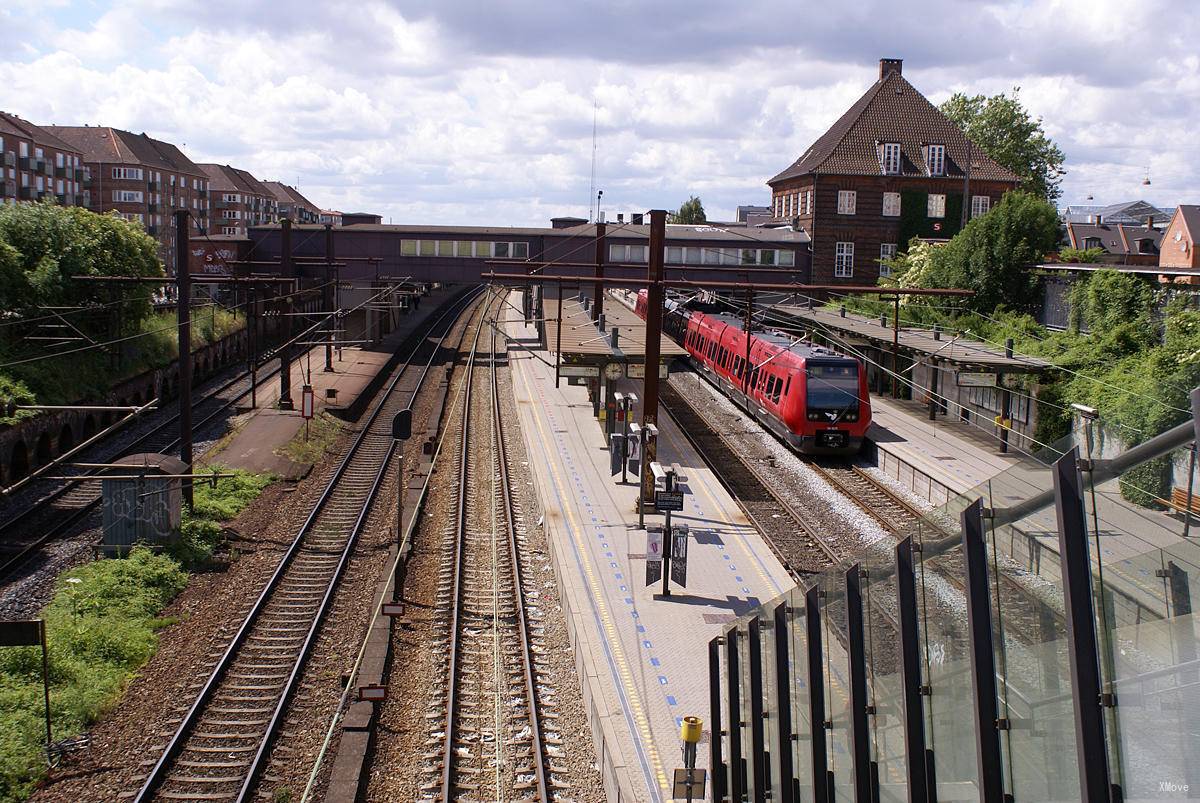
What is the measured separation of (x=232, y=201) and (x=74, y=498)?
344 feet

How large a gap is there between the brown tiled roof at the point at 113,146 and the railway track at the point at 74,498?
62.7m

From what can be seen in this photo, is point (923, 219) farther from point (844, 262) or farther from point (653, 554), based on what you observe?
point (653, 554)

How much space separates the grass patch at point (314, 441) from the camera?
28562 millimetres

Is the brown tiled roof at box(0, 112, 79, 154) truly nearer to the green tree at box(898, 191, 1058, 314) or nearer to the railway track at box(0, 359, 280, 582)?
the railway track at box(0, 359, 280, 582)

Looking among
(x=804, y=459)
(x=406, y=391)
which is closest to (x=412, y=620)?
(x=804, y=459)

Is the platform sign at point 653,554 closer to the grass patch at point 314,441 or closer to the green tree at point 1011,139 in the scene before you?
the grass patch at point 314,441

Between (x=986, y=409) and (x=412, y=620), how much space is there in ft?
67.5

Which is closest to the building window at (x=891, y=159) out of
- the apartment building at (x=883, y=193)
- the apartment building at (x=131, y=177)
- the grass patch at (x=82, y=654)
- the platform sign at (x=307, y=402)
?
the apartment building at (x=883, y=193)

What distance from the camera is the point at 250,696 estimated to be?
43.8 feet

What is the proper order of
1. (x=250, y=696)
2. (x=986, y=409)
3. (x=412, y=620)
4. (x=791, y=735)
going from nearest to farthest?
(x=791, y=735) < (x=250, y=696) < (x=412, y=620) < (x=986, y=409)

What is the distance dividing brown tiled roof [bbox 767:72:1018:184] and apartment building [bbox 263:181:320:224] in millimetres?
90291

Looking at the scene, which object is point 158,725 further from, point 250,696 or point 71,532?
point 71,532

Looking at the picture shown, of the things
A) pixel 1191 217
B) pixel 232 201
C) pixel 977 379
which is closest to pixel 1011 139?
pixel 1191 217

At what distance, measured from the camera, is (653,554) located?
16766 millimetres
